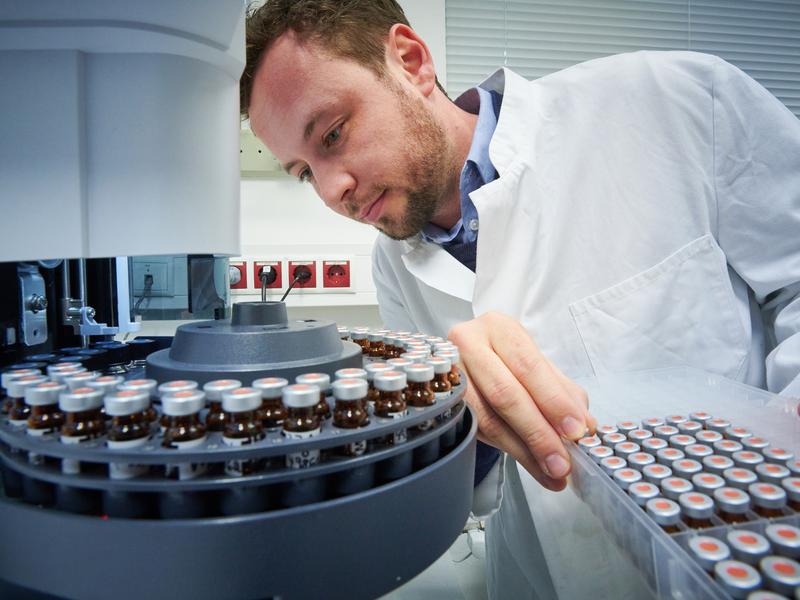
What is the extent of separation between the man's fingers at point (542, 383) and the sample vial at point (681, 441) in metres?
0.08

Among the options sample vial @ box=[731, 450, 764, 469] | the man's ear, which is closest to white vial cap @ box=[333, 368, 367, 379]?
sample vial @ box=[731, 450, 764, 469]

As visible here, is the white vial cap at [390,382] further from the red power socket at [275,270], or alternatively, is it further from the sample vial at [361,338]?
the red power socket at [275,270]

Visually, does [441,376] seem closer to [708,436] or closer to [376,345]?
[376,345]

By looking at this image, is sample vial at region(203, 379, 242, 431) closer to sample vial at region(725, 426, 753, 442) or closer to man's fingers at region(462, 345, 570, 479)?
man's fingers at region(462, 345, 570, 479)

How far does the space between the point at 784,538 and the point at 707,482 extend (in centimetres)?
7

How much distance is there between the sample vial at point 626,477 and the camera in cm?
36

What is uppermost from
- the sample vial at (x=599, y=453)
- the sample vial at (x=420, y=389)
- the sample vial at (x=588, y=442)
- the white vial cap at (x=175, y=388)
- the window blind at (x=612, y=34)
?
the window blind at (x=612, y=34)

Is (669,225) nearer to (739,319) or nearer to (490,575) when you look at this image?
(739,319)

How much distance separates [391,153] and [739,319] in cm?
74

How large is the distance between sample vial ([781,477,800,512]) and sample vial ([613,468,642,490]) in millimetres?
96

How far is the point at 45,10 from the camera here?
0.93 ft

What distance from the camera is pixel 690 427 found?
0.45 meters

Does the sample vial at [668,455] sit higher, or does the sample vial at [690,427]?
the sample vial at [690,427]

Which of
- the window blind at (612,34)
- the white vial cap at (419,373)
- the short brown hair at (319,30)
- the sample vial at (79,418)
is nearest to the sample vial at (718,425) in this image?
the white vial cap at (419,373)
